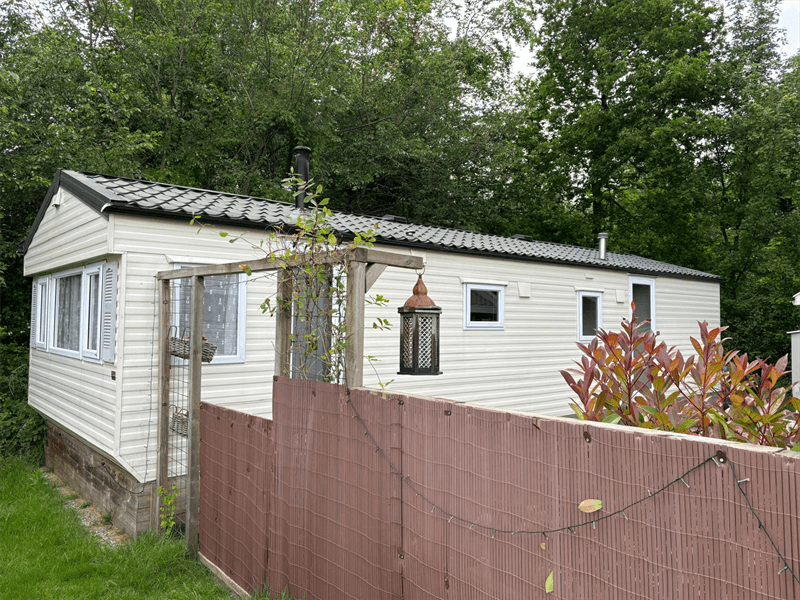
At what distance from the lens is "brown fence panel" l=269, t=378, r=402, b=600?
2525 millimetres

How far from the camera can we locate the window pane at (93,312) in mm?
5551

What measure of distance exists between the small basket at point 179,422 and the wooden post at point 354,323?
244 cm

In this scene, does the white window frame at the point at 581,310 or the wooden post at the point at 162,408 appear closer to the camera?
the wooden post at the point at 162,408

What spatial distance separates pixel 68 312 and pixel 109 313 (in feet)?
6.11

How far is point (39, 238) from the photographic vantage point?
300 inches

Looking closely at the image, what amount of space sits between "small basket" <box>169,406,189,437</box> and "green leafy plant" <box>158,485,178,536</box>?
0.43 meters

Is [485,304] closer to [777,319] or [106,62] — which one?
[106,62]

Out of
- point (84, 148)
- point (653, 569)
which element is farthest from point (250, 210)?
point (84, 148)

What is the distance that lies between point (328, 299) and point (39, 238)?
20.6 feet

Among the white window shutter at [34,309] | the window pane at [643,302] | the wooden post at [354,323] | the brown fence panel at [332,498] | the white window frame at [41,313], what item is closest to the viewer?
the brown fence panel at [332,498]

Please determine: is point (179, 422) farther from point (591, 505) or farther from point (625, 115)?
point (625, 115)

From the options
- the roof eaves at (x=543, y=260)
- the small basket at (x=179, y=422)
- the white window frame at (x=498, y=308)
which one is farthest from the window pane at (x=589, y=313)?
the small basket at (x=179, y=422)

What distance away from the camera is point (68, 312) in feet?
21.7

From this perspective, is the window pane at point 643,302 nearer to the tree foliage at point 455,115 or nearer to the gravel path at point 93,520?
the tree foliage at point 455,115
